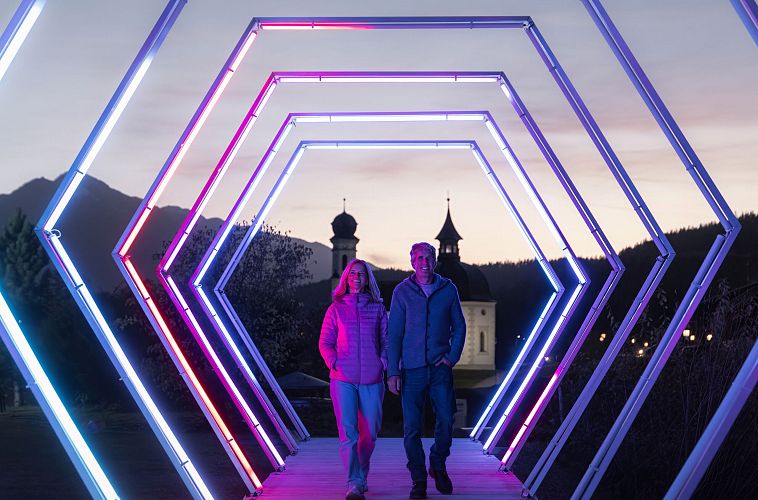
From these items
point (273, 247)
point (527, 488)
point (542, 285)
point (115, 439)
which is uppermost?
point (542, 285)

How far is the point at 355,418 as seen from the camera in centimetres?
835

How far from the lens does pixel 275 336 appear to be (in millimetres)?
33781

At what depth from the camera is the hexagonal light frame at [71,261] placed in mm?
6332

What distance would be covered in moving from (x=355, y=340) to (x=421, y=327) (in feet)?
1.83

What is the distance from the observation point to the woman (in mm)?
Answer: 8297

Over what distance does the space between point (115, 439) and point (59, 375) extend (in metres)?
20.1

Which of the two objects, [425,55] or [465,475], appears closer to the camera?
[465,475]

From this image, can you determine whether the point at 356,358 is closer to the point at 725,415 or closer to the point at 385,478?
the point at 385,478

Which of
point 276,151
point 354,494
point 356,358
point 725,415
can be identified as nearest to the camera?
point 725,415

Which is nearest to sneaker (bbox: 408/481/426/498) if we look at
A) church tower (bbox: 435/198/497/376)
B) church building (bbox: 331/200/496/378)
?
church building (bbox: 331/200/496/378)

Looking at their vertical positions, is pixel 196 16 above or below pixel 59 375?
below

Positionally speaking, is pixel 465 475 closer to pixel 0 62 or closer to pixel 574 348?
pixel 574 348

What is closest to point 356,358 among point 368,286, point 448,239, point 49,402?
point 368,286

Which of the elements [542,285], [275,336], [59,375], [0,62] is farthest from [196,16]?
[542,285]
